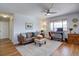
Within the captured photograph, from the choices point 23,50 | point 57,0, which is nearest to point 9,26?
point 23,50

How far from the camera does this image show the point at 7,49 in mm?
2707

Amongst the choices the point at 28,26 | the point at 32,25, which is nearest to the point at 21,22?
the point at 28,26

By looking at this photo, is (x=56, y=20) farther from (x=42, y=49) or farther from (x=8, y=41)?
(x=8, y=41)

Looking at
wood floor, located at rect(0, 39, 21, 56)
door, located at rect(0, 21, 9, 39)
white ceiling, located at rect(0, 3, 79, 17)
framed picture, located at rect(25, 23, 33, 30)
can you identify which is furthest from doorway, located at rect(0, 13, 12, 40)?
framed picture, located at rect(25, 23, 33, 30)

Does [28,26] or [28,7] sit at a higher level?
[28,7]

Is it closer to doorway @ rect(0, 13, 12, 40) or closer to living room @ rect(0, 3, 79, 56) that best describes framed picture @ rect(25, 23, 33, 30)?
living room @ rect(0, 3, 79, 56)

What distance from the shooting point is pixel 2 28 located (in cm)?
242

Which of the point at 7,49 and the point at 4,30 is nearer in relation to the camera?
the point at 4,30

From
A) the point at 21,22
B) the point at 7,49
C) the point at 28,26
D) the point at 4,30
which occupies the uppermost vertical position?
the point at 21,22

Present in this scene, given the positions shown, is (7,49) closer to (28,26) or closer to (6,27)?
(6,27)

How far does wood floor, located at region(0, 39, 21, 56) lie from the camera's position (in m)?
2.49

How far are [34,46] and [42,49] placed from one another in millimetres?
382

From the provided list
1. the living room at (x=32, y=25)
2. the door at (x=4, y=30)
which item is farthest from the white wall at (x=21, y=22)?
the door at (x=4, y=30)

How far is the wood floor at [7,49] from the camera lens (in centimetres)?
249
